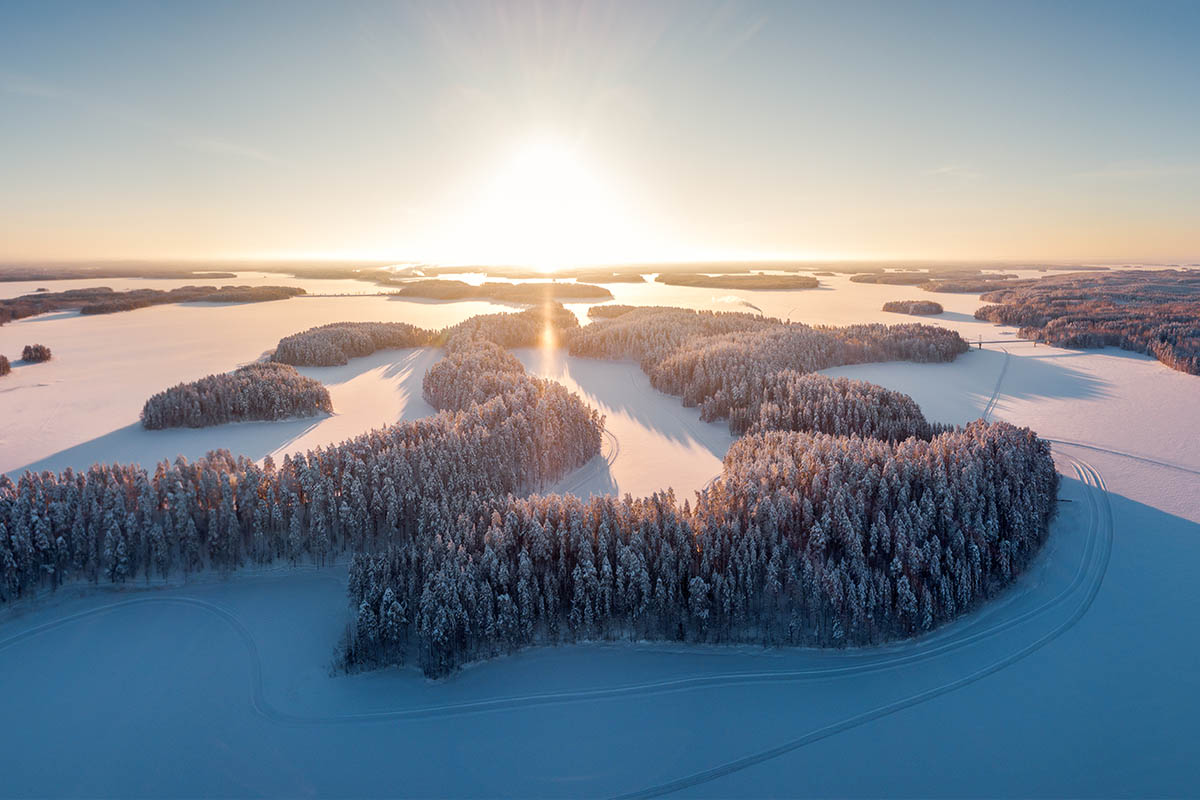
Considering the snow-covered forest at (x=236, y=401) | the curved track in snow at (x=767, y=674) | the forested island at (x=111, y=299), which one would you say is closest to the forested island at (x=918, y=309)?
the curved track in snow at (x=767, y=674)

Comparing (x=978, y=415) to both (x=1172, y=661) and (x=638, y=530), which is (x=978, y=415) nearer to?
(x=1172, y=661)

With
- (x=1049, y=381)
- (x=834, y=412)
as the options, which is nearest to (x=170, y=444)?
(x=834, y=412)

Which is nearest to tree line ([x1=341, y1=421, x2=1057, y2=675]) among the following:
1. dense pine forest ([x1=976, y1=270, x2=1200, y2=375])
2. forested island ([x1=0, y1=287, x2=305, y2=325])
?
dense pine forest ([x1=976, y1=270, x2=1200, y2=375])

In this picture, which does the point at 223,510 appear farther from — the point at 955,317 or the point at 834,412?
the point at 955,317

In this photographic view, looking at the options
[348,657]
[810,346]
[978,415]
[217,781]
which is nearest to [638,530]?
[348,657]

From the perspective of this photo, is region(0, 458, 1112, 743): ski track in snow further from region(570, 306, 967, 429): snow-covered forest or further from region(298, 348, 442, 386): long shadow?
region(298, 348, 442, 386): long shadow

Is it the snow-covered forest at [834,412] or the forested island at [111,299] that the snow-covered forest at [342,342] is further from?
the forested island at [111,299]

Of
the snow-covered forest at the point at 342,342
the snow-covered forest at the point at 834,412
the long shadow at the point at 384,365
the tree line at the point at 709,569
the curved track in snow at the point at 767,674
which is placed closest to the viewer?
the curved track in snow at the point at 767,674
